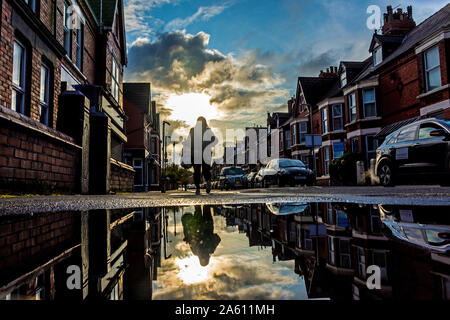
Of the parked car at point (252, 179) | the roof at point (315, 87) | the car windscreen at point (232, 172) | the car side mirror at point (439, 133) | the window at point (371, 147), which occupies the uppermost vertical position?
the roof at point (315, 87)

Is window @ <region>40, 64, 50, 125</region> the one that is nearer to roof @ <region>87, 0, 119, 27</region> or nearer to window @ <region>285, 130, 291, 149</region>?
roof @ <region>87, 0, 119, 27</region>

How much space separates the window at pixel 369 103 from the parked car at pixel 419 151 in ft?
39.3

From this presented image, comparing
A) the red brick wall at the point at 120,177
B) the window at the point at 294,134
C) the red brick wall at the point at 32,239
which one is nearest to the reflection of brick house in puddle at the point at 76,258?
the red brick wall at the point at 32,239

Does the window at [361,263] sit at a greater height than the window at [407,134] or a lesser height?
lesser

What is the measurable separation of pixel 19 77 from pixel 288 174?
11932 mm

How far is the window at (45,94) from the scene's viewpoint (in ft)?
28.9

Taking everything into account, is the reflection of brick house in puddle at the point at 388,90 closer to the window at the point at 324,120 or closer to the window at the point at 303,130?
the window at the point at 324,120

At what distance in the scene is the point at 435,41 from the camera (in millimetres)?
14414

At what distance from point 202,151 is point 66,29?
6775 millimetres

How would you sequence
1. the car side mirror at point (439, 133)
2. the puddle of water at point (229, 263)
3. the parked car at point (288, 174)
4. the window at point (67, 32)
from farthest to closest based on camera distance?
the parked car at point (288, 174), the window at point (67, 32), the car side mirror at point (439, 133), the puddle of water at point (229, 263)

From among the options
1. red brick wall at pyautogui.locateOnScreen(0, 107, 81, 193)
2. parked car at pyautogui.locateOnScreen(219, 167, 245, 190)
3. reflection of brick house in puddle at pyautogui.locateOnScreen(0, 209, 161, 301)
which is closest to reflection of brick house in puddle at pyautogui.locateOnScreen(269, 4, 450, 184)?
parked car at pyautogui.locateOnScreen(219, 167, 245, 190)

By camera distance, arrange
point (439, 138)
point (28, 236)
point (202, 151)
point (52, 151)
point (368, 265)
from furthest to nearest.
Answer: point (202, 151)
point (439, 138)
point (52, 151)
point (28, 236)
point (368, 265)
